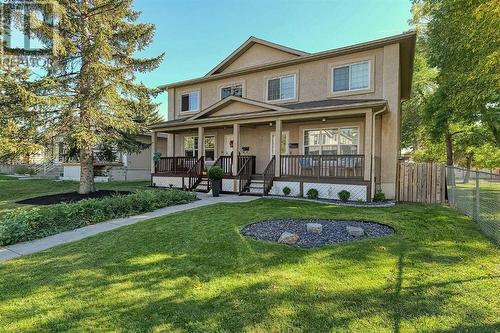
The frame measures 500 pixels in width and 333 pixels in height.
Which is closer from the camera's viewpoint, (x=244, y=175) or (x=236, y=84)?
(x=244, y=175)

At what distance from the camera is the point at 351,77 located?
13109 millimetres

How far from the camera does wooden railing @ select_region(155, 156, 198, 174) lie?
16125 mm

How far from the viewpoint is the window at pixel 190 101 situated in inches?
722

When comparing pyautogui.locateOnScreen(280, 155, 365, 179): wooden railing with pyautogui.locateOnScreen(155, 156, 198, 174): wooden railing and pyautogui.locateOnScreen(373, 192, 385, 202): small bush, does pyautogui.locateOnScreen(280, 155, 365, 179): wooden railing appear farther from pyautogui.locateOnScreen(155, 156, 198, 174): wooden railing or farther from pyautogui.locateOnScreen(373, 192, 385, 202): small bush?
pyautogui.locateOnScreen(155, 156, 198, 174): wooden railing

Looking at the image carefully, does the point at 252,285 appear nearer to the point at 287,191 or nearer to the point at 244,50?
the point at 287,191

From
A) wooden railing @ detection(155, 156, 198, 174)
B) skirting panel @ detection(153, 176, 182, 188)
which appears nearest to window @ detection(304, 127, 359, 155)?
wooden railing @ detection(155, 156, 198, 174)

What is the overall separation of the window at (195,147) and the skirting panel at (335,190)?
7101 millimetres

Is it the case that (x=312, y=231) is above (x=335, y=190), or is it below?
below

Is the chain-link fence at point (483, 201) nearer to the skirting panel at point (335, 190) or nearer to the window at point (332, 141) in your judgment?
the skirting panel at point (335, 190)

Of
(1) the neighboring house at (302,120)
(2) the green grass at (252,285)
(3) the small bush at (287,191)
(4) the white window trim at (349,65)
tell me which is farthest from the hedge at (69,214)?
(4) the white window trim at (349,65)

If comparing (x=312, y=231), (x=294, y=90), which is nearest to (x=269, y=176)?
(x=294, y=90)

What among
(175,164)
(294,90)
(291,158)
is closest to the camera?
(291,158)

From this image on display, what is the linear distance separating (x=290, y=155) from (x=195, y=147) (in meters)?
7.27

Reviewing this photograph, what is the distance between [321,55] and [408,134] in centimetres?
1808
